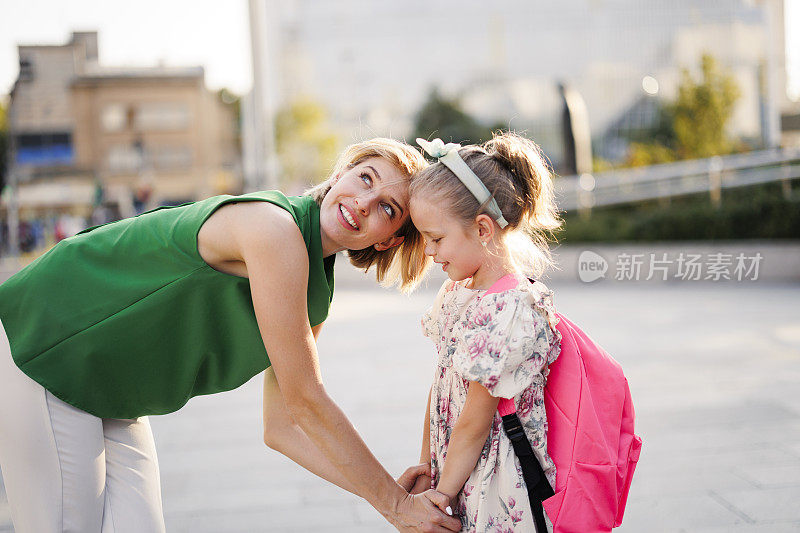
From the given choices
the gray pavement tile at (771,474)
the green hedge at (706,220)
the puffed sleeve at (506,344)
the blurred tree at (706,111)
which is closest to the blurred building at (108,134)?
the green hedge at (706,220)

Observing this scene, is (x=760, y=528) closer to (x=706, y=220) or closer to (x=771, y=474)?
(x=771, y=474)

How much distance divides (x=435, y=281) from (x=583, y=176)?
250 inches

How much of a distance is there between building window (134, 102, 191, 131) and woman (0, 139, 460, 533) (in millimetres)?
31883

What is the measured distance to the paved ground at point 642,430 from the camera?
3.23 metres

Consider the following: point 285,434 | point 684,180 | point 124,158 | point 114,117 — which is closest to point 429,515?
point 285,434

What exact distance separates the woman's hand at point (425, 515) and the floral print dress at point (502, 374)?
6cm

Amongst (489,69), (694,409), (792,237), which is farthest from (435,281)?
(489,69)

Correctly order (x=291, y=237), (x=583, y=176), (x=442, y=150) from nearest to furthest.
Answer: (x=291, y=237) → (x=442, y=150) → (x=583, y=176)

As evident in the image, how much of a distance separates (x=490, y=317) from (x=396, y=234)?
0.48 m

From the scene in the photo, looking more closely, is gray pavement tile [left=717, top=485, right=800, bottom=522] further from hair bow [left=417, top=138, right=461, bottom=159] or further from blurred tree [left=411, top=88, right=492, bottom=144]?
blurred tree [left=411, top=88, right=492, bottom=144]

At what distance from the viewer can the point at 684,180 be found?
617 inches

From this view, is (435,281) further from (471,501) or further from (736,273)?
(471,501)

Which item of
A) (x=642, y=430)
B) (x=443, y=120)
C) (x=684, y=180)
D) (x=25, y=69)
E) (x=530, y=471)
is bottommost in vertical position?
(x=642, y=430)

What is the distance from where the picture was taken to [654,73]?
5019 cm
